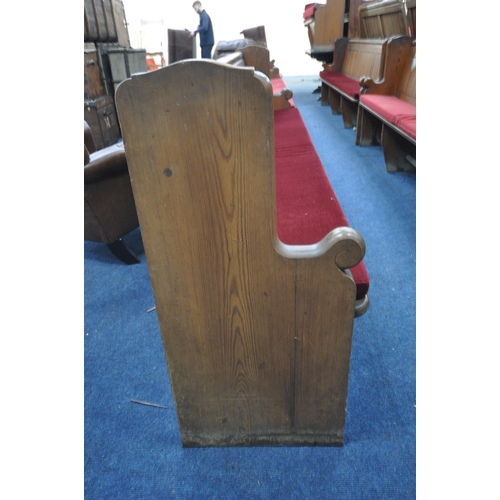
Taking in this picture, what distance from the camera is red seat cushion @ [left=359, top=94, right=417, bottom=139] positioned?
2.58 meters

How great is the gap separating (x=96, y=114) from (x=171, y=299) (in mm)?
4057

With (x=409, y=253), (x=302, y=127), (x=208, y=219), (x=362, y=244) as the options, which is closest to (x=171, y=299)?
(x=208, y=219)

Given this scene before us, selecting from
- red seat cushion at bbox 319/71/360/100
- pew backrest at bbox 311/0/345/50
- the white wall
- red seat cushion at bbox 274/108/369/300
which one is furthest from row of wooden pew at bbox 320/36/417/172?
the white wall

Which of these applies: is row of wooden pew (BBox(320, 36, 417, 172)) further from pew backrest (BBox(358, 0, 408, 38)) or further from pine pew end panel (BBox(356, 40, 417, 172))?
pew backrest (BBox(358, 0, 408, 38))

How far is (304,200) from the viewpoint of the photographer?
1.65m

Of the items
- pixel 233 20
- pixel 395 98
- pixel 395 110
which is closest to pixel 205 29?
pixel 233 20

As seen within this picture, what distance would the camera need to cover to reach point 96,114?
445cm

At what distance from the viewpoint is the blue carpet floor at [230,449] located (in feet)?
3.99

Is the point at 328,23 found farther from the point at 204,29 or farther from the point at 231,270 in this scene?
the point at 231,270

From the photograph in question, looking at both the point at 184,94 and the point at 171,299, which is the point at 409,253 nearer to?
the point at 171,299

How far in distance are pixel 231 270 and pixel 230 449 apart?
69 cm

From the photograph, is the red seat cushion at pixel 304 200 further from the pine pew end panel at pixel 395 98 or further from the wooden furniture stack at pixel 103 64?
the wooden furniture stack at pixel 103 64

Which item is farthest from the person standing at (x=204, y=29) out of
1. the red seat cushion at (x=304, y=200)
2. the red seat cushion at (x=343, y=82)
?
the red seat cushion at (x=304, y=200)

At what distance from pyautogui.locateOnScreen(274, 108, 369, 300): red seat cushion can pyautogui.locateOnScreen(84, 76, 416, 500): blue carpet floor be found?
0.52 metres
